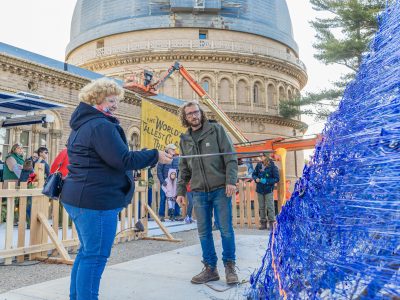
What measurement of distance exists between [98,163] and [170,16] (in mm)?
36774

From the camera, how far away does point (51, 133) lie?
61.9 feet

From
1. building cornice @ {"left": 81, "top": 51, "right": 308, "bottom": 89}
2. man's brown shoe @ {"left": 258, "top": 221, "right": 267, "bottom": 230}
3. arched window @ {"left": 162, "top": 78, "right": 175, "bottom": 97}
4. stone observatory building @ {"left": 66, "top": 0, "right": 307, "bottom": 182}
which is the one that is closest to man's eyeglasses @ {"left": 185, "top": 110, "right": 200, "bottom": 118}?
man's brown shoe @ {"left": 258, "top": 221, "right": 267, "bottom": 230}

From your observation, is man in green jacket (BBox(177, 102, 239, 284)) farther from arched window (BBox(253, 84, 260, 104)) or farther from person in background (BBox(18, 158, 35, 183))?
arched window (BBox(253, 84, 260, 104))

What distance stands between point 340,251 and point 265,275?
0.78 metres

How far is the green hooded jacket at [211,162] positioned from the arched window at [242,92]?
1276 inches

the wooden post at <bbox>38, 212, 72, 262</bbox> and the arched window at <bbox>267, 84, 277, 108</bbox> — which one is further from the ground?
the arched window at <bbox>267, 84, 277, 108</bbox>

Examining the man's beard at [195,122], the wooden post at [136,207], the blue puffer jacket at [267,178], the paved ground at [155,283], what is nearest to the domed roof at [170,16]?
the blue puffer jacket at [267,178]

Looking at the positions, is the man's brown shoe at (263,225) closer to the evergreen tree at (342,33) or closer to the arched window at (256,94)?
the evergreen tree at (342,33)

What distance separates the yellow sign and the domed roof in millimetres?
27456

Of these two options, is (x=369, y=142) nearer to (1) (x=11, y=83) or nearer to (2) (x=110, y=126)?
(2) (x=110, y=126)

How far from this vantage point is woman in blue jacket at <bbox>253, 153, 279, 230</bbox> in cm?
1006

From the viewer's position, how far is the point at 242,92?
36.4 metres

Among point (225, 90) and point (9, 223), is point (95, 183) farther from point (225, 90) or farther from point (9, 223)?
point (225, 90)

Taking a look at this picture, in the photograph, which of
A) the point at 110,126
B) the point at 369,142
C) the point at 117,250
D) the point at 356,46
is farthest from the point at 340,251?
the point at 356,46
